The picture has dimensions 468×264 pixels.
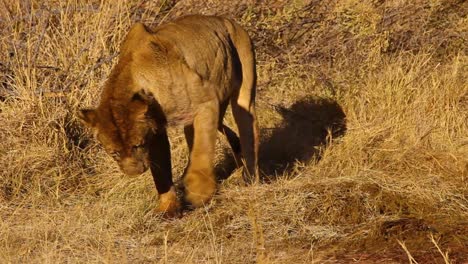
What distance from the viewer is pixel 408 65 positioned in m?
9.45

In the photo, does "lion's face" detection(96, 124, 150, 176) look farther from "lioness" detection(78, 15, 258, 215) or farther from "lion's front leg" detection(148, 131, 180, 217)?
"lion's front leg" detection(148, 131, 180, 217)

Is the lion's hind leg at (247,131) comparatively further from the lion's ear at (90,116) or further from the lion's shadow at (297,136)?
the lion's ear at (90,116)

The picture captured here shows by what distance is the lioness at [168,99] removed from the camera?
6234mm

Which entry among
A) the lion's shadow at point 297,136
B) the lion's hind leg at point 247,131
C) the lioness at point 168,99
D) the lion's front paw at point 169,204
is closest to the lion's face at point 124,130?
the lioness at point 168,99

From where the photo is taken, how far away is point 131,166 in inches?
248

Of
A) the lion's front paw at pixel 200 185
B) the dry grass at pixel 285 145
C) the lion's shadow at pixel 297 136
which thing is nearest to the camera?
the dry grass at pixel 285 145

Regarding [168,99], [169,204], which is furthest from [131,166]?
[169,204]

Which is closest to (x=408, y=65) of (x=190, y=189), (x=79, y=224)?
(x=190, y=189)

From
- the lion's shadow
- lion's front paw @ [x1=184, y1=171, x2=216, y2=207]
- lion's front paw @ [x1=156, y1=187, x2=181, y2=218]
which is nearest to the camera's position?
lion's front paw @ [x1=184, y1=171, x2=216, y2=207]

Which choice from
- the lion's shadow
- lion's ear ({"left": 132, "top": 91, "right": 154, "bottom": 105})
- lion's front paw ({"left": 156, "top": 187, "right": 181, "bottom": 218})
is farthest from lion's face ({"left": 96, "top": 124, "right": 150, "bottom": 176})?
the lion's shadow

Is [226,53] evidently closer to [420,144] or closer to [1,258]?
[420,144]

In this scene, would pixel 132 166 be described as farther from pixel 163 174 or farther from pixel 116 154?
pixel 163 174

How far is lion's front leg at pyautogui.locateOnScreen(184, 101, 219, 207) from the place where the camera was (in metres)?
6.65

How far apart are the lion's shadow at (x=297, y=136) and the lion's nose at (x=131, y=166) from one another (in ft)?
5.55
